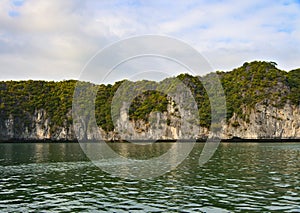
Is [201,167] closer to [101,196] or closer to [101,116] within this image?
[101,196]

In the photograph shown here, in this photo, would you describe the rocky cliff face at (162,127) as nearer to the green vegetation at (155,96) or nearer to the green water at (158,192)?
the green vegetation at (155,96)

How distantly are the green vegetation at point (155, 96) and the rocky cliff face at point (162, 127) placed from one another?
251 cm

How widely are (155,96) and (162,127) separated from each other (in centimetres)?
2094

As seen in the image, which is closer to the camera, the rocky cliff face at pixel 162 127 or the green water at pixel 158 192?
the green water at pixel 158 192

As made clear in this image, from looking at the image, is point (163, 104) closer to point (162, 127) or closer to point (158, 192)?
point (162, 127)

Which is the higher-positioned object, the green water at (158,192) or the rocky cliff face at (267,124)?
the rocky cliff face at (267,124)

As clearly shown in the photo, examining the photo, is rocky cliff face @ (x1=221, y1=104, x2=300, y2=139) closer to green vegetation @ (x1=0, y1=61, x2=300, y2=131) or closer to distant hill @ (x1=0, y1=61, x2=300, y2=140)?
distant hill @ (x1=0, y1=61, x2=300, y2=140)

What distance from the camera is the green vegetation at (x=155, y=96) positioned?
158 m

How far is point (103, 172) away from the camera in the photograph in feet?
131

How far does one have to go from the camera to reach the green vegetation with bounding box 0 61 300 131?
158000mm

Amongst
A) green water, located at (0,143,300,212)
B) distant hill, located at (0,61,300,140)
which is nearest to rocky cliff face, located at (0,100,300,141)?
distant hill, located at (0,61,300,140)

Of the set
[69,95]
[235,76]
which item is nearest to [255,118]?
[235,76]

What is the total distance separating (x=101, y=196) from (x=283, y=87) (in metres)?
148

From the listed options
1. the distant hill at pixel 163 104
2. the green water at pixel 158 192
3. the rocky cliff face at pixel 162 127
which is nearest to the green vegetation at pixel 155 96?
the distant hill at pixel 163 104
